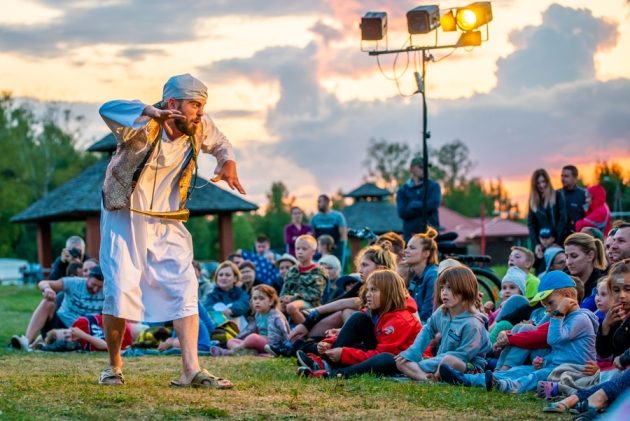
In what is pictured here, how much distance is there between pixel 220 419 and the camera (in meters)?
5.68

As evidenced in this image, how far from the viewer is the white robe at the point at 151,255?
6.99m

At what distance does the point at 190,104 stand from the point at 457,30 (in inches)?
307

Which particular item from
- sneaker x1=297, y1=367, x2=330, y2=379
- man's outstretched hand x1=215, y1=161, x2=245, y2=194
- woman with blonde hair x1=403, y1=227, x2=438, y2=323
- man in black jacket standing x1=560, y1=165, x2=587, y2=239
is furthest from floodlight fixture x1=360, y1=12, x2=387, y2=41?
man's outstretched hand x1=215, y1=161, x2=245, y2=194

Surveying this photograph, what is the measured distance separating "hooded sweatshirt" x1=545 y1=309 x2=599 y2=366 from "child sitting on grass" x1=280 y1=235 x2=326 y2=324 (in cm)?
444

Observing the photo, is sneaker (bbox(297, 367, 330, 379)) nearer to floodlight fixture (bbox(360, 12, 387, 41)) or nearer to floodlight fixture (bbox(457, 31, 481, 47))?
floodlight fixture (bbox(457, 31, 481, 47))

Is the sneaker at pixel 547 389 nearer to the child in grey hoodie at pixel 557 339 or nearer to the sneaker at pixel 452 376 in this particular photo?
the child in grey hoodie at pixel 557 339

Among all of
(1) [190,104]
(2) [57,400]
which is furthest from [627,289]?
(2) [57,400]

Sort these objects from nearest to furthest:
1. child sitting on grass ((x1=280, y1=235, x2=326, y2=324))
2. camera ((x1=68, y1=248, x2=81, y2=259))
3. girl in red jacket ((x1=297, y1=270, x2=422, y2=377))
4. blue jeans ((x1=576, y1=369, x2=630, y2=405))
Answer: blue jeans ((x1=576, y1=369, x2=630, y2=405)) → girl in red jacket ((x1=297, y1=270, x2=422, y2=377)) → child sitting on grass ((x1=280, y1=235, x2=326, y2=324)) → camera ((x1=68, y1=248, x2=81, y2=259))

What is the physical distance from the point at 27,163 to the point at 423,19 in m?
59.8

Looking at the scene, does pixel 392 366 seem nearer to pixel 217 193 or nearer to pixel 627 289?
pixel 627 289

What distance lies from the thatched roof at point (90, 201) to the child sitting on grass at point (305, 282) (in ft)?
66.7

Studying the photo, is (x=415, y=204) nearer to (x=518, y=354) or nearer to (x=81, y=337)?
(x=81, y=337)

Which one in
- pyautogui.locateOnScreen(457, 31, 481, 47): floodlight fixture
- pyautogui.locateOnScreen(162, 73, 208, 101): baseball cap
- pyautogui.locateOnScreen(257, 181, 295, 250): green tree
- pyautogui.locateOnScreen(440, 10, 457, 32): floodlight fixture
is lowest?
pyautogui.locateOnScreen(257, 181, 295, 250): green tree

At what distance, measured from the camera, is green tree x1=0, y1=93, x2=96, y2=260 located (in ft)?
220
